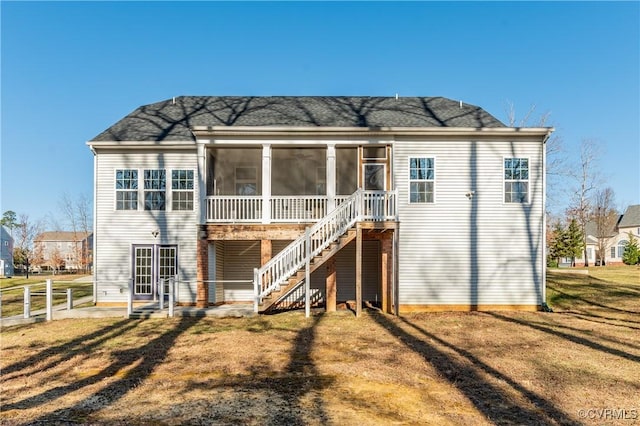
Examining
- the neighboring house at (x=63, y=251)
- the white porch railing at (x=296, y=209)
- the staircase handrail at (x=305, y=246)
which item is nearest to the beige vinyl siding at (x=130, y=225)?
A: the white porch railing at (x=296, y=209)

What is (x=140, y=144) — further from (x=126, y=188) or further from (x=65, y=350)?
(x=65, y=350)

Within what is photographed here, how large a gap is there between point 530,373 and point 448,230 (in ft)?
23.5

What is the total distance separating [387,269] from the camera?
14148 mm

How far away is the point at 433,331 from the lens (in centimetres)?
1094

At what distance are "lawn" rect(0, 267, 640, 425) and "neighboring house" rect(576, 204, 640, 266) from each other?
58727mm

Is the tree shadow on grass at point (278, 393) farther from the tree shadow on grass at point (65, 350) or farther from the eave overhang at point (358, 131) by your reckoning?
the eave overhang at point (358, 131)

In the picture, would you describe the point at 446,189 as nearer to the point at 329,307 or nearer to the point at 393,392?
the point at 329,307

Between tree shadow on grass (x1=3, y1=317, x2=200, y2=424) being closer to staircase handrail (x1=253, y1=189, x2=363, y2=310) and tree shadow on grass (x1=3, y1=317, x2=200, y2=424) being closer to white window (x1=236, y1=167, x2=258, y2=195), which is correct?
staircase handrail (x1=253, y1=189, x2=363, y2=310)

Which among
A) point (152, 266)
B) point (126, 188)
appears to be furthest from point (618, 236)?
point (126, 188)

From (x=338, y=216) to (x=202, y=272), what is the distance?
4927 millimetres

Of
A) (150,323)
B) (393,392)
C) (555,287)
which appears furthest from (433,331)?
(555,287)

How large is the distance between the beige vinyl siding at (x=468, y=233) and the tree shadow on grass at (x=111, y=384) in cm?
823

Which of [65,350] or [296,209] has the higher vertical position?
[296,209]

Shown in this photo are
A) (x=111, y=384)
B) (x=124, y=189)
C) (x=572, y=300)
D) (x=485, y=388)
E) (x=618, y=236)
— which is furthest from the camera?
(x=618, y=236)
